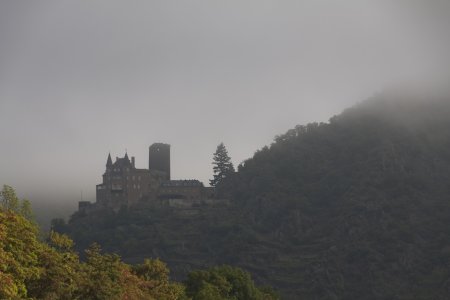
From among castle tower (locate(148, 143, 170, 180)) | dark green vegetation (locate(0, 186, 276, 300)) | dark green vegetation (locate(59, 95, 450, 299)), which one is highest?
castle tower (locate(148, 143, 170, 180))

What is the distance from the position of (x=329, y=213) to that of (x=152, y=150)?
4660 cm

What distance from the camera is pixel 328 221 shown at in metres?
153

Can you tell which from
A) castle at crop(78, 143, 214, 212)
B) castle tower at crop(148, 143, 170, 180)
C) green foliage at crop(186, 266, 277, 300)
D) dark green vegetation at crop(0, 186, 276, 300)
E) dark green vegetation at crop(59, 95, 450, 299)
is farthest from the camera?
castle tower at crop(148, 143, 170, 180)

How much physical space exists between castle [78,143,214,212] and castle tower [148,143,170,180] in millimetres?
10074

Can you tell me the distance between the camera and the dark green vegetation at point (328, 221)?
131125 millimetres

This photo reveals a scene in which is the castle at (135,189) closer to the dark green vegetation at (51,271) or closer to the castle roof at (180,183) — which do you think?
the castle roof at (180,183)

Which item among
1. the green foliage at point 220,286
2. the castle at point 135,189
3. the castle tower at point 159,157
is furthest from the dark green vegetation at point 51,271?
the castle tower at point 159,157

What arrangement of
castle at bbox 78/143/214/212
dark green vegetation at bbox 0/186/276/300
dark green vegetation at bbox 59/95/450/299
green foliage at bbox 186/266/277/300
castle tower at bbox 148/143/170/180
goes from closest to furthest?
dark green vegetation at bbox 0/186/276/300 → green foliage at bbox 186/266/277/300 → dark green vegetation at bbox 59/95/450/299 → castle at bbox 78/143/214/212 → castle tower at bbox 148/143/170/180

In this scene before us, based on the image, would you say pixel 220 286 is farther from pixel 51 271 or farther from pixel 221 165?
pixel 221 165

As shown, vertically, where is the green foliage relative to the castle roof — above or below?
below

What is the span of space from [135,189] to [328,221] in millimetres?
44311

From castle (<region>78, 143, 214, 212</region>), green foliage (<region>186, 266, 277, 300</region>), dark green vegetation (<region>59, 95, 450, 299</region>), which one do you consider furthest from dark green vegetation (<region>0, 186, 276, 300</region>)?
castle (<region>78, 143, 214, 212</region>)

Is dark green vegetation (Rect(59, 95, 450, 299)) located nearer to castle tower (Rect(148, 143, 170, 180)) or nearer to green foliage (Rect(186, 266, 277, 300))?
castle tower (Rect(148, 143, 170, 180))

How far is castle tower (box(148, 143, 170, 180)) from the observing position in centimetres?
16862
